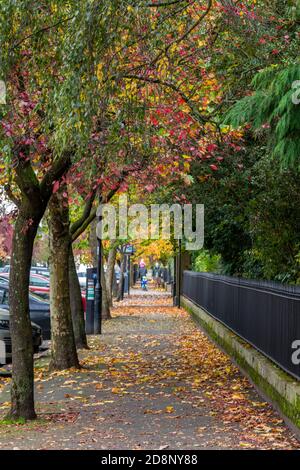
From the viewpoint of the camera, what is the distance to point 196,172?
72.5 ft

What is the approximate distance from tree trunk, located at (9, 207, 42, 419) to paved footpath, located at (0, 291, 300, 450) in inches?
14.9

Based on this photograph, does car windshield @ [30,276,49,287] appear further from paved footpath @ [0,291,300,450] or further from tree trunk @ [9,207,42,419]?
tree trunk @ [9,207,42,419]

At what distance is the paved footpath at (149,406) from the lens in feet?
31.0

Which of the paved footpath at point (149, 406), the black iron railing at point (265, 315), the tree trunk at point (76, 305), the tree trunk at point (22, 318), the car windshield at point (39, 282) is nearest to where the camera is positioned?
the paved footpath at point (149, 406)

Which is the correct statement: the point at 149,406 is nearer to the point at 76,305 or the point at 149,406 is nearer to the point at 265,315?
the point at 265,315

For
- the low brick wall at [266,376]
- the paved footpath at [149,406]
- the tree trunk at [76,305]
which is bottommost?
the paved footpath at [149,406]

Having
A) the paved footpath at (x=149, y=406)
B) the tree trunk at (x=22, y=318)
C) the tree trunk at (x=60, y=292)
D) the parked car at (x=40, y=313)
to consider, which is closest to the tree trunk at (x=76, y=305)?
the paved footpath at (x=149, y=406)

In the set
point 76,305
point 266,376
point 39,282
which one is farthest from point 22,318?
point 39,282

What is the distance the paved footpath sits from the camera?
372 inches

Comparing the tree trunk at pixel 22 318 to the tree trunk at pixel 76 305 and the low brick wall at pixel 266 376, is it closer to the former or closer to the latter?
the low brick wall at pixel 266 376

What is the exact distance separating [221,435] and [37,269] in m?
39.5

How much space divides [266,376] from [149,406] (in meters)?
1.68

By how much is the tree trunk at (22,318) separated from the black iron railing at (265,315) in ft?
10.9

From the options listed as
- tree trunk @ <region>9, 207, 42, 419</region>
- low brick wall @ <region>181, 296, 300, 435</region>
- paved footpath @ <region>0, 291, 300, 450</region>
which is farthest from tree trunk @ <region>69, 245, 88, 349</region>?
tree trunk @ <region>9, 207, 42, 419</region>
